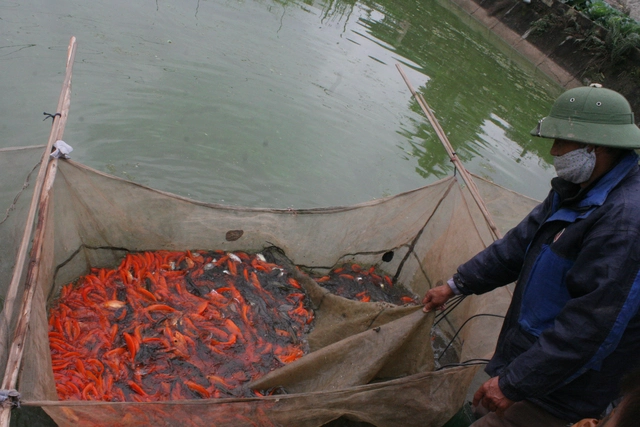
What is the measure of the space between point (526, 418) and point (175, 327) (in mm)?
2817

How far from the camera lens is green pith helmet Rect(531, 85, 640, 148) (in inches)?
98.0

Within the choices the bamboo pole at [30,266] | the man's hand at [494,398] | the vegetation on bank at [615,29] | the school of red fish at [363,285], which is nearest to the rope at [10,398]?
the bamboo pole at [30,266]

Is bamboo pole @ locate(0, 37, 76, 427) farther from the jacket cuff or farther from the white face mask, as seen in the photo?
the white face mask

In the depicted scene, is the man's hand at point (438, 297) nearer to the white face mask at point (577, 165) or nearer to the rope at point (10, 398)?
the white face mask at point (577, 165)

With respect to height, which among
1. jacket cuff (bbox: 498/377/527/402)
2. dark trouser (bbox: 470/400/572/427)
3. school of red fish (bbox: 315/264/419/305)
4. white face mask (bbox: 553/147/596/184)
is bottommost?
school of red fish (bbox: 315/264/419/305)

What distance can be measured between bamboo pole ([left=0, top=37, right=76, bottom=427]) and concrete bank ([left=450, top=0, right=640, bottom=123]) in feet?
55.0

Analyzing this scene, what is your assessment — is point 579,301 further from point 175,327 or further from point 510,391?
point 175,327

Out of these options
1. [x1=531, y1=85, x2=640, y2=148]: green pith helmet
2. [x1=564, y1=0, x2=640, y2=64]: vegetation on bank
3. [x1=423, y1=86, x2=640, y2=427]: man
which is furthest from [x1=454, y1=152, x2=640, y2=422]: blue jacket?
[x1=564, y1=0, x2=640, y2=64]: vegetation on bank

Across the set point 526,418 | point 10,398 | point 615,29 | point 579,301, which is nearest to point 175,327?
point 10,398

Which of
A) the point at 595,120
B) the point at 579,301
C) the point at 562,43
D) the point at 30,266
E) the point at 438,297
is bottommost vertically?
the point at 30,266

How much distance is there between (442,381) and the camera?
11.1ft

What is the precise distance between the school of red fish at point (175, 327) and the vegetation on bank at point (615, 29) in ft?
56.0

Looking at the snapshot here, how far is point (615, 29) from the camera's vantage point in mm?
17609

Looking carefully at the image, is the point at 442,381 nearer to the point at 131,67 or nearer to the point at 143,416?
the point at 143,416
